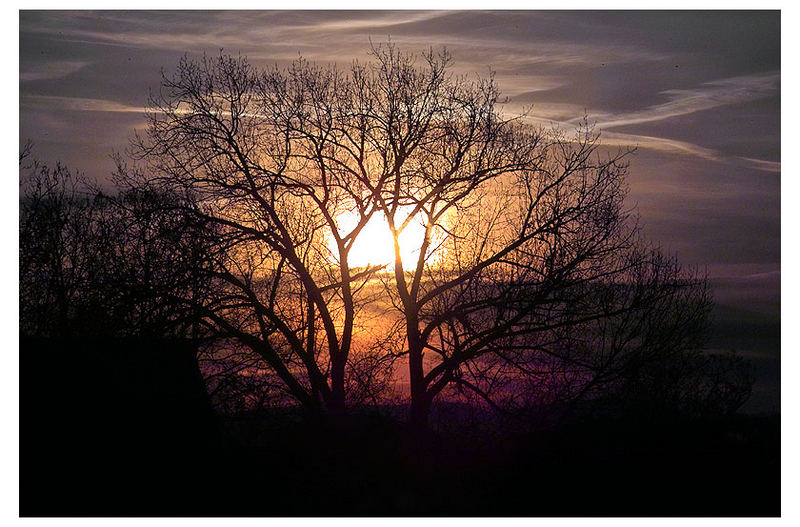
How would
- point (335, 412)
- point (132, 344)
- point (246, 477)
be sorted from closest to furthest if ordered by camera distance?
point (246, 477) < point (132, 344) < point (335, 412)

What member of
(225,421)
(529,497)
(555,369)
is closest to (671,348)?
(555,369)

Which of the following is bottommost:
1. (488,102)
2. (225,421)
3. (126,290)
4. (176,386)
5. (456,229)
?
(225,421)

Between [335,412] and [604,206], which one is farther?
[335,412]

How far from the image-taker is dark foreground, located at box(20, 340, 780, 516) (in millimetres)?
12625

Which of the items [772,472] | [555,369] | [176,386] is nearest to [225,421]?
[176,386]

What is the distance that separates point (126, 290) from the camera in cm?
1966

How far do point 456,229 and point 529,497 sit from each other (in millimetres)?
9980

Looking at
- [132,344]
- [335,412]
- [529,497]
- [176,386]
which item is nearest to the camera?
[529,497]

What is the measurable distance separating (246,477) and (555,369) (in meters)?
9.76

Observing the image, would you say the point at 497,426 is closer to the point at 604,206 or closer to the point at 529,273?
the point at 529,273

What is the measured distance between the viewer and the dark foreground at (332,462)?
12625mm

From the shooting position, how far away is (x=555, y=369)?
2106 centimetres

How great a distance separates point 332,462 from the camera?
15.4 m

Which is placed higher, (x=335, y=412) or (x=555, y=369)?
(x=555, y=369)
